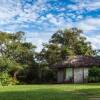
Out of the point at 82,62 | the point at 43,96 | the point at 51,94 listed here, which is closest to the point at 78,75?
the point at 82,62

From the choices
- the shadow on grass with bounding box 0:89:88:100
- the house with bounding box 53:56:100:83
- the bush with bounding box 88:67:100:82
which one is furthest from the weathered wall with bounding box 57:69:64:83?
the shadow on grass with bounding box 0:89:88:100

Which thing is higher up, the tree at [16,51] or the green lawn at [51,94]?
the tree at [16,51]

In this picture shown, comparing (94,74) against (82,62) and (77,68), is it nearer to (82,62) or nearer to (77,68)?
(82,62)

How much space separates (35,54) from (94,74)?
16181mm

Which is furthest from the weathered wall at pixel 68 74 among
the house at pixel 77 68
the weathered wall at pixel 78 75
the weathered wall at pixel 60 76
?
the weathered wall at pixel 60 76

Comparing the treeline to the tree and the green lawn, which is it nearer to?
the tree

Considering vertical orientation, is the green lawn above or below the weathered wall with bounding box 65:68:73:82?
below

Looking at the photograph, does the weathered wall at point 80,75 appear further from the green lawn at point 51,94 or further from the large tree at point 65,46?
the green lawn at point 51,94

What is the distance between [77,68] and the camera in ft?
163

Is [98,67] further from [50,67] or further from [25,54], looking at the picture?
[25,54]

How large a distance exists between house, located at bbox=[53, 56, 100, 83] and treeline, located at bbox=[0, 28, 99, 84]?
12.6 feet

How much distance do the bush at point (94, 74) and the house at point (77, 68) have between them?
3.77ft

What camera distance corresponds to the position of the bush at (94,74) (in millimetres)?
45906

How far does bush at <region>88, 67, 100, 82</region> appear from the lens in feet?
151
